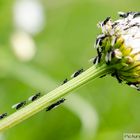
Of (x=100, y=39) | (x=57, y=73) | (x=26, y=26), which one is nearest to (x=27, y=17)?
(x=26, y=26)

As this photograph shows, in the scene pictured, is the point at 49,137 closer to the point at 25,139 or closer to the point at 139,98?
the point at 25,139

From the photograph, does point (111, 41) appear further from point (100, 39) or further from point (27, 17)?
point (27, 17)

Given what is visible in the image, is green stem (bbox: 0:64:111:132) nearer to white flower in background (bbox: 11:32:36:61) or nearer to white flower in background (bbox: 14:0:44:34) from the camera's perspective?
white flower in background (bbox: 11:32:36:61)

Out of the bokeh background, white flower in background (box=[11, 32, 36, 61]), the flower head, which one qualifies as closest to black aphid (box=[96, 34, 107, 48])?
the flower head

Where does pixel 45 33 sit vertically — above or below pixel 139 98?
above

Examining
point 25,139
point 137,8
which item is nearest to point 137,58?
point 25,139

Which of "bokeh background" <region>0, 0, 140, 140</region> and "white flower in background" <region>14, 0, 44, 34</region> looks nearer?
"bokeh background" <region>0, 0, 140, 140</region>
